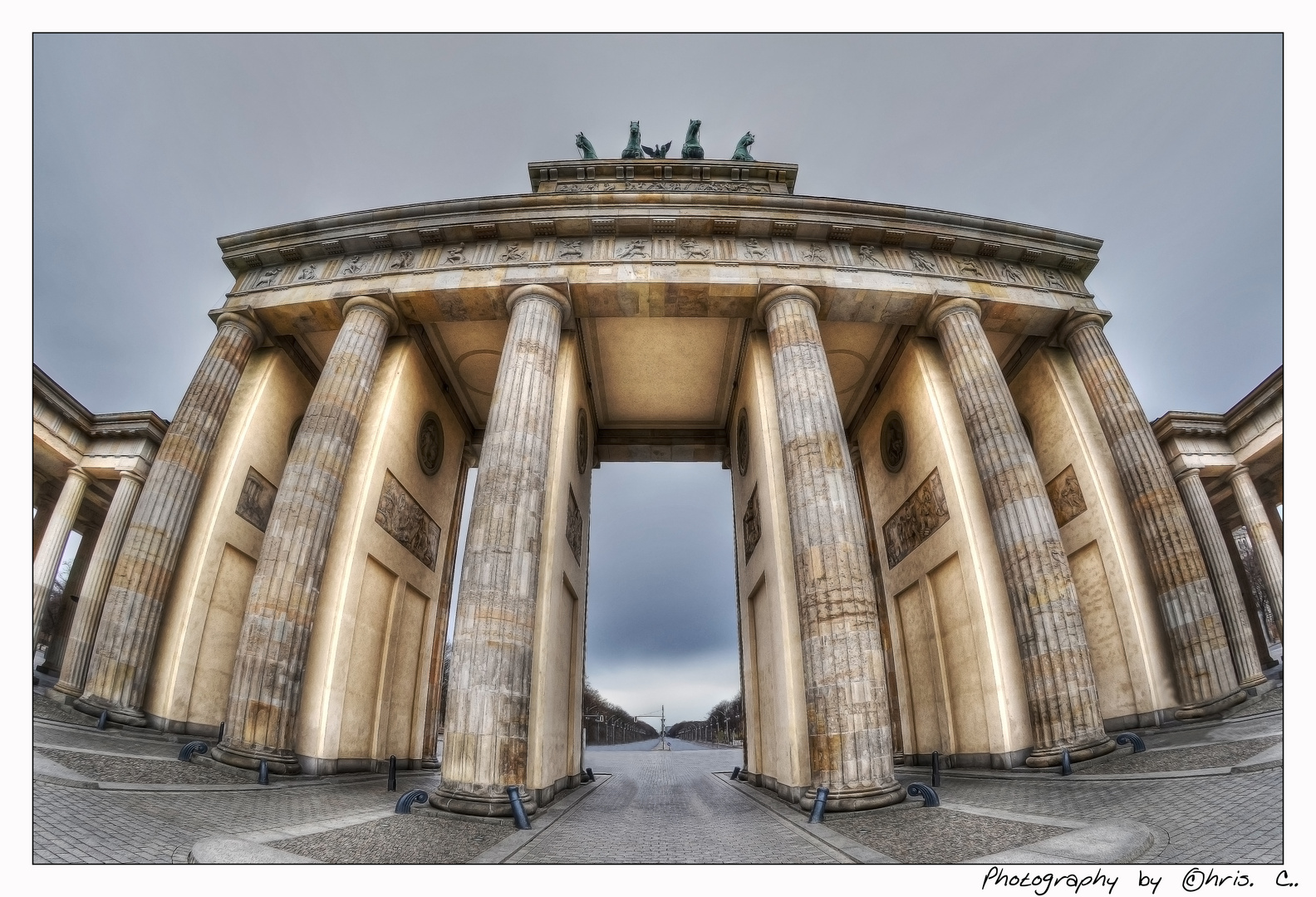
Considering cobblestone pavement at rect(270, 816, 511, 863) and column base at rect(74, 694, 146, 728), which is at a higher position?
column base at rect(74, 694, 146, 728)

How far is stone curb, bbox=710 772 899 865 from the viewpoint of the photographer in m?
4.27

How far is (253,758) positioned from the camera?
806 cm

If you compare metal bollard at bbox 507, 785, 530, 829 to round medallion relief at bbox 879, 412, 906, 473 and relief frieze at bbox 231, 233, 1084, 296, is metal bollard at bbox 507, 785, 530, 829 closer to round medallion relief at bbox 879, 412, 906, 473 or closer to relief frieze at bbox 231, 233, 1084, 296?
relief frieze at bbox 231, 233, 1084, 296

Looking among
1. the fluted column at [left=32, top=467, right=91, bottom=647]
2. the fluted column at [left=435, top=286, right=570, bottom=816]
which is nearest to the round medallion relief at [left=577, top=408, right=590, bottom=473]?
the fluted column at [left=435, top=286, right=570, bottom=816]

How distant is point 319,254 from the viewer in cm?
1327

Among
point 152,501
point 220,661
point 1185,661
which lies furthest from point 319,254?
point 1185,661

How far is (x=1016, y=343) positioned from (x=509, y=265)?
12.7m

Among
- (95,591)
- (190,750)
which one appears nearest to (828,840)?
(190,750)

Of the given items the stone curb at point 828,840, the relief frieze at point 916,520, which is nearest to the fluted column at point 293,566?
the stone curb at point 828,840

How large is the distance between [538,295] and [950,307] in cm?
914

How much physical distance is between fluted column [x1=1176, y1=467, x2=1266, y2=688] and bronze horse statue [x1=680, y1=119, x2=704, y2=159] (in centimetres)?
1580

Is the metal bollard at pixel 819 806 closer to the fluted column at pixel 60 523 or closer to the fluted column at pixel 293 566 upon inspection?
the fluted column at pixel 293 566

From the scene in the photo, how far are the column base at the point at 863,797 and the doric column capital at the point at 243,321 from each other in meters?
14.7

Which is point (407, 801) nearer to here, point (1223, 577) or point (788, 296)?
point (788, 296)
